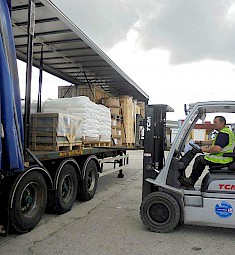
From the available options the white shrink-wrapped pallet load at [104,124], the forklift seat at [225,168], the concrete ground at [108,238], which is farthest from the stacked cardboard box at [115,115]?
the forklift seat at [225,168]

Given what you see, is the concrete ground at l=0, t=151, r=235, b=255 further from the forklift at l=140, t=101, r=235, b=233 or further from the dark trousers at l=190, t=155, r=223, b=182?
the dark trousers at l=190, t=155, r=223, b=182

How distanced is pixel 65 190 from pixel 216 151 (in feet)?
9.94

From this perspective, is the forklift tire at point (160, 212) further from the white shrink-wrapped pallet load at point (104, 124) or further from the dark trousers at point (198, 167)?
the white shrink-wrapped pallet load at point (104, 124)

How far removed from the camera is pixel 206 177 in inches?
190

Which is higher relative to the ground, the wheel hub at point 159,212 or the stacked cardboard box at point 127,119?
the stacked cardboard box at point 127,119

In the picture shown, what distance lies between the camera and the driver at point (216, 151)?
4.77 m

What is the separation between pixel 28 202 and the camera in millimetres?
4742

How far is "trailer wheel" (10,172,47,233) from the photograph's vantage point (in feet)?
14.1

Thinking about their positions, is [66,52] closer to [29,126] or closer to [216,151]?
[29,126]

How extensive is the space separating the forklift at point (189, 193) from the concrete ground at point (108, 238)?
0.24 metres

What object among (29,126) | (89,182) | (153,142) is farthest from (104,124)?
(29,126)

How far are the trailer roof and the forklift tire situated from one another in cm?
352

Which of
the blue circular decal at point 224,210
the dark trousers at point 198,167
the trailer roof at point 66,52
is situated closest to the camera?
the blue circular decal at point 224,210

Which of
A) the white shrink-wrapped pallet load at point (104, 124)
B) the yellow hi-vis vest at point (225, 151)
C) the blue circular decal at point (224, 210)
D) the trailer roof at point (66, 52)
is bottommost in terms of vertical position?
the blue circular decal at point (224, 210)
